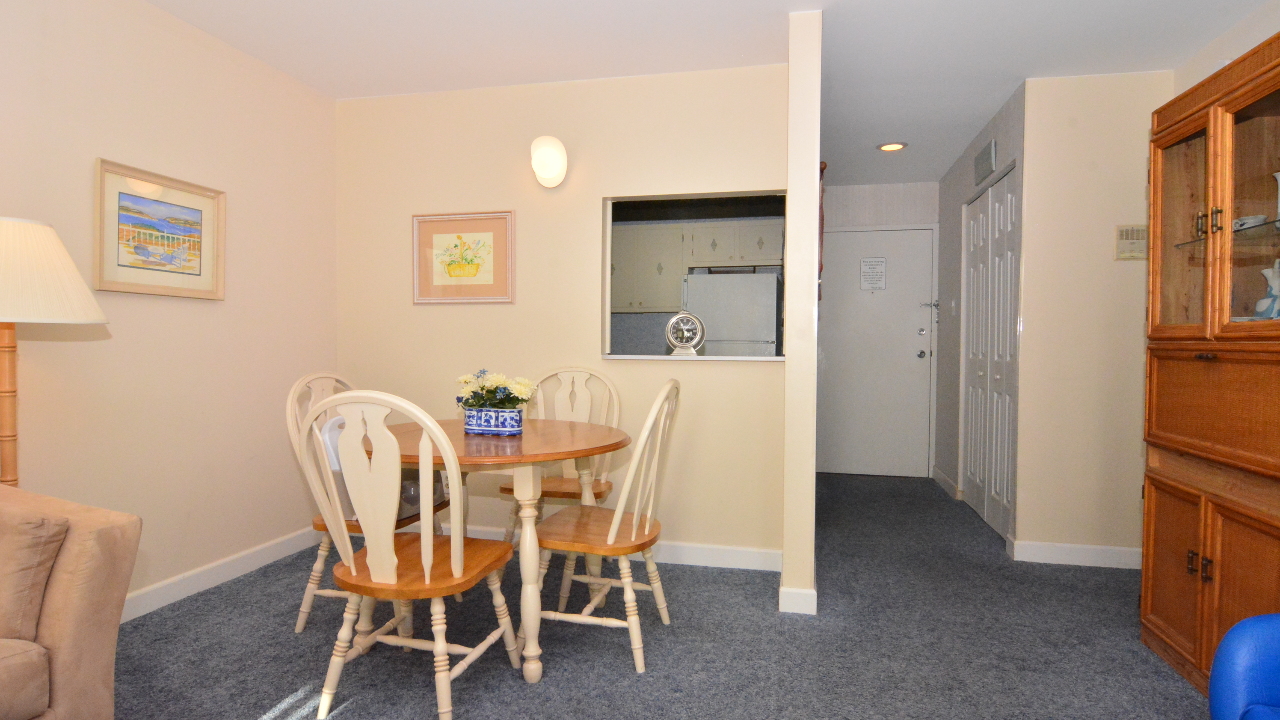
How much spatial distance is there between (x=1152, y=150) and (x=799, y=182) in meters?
1.15

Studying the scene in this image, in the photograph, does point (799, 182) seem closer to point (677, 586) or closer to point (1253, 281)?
point (1253, 281)

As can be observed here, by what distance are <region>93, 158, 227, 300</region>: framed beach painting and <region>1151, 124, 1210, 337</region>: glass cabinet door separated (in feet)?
11.4

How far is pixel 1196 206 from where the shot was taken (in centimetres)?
203

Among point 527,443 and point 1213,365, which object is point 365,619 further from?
point 1213,365

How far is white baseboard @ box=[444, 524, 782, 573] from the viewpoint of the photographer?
3014 millimetres

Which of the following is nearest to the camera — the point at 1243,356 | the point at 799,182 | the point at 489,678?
the point at 1243,356

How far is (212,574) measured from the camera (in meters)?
2.71

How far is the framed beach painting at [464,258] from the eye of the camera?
10.7ft

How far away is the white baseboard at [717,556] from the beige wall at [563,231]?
38 mm

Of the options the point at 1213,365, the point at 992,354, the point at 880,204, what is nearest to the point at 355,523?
the point at 1213,365

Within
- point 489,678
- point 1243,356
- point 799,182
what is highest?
point 799,182

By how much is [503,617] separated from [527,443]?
52cm

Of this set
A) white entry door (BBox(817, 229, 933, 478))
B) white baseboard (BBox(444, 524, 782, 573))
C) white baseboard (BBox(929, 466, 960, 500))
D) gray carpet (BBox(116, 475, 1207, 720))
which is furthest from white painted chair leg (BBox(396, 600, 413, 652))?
white entry door (BBox(817, 229, 933, 478))

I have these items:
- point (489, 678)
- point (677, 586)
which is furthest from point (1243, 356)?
point (489, 678)
